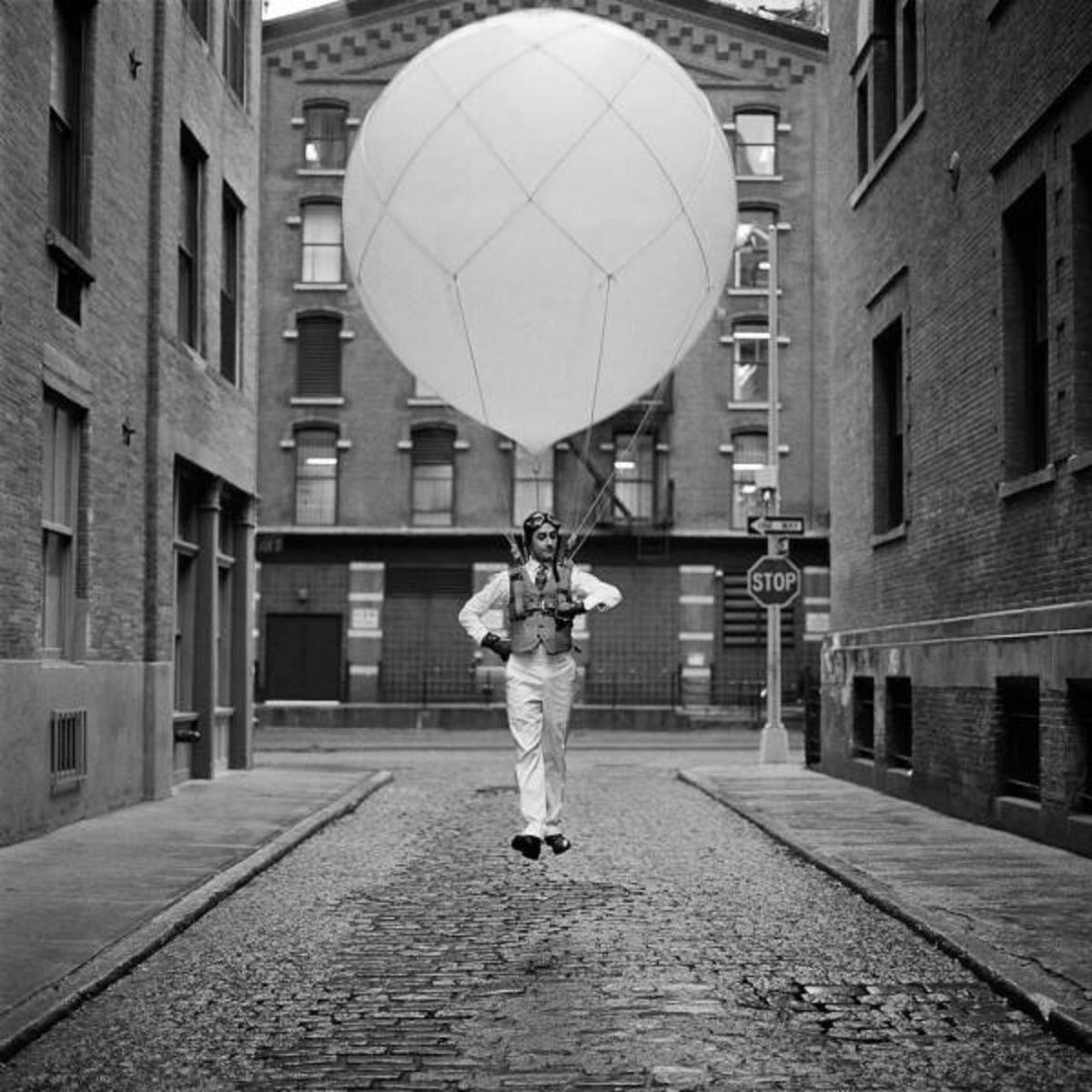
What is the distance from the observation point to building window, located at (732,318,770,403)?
43500 mm

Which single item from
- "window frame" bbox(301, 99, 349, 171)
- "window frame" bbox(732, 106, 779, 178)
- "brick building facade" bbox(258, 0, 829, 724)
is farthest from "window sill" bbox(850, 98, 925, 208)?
"window frame" bbox(301, 99, 349, 171)

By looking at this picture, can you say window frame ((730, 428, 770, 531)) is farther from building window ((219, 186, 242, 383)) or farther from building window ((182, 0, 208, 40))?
building window ((182, 0, 208, 40))

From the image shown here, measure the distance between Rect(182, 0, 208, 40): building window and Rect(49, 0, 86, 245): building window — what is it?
14.2 ft

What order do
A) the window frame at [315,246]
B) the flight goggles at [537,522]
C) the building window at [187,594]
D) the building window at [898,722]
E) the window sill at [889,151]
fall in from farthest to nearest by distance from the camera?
the window frame at [315,246]
the building window at [187,594]
the building window at [898,722]
the window sill at [889,151]
the flight goggles at [537,522]

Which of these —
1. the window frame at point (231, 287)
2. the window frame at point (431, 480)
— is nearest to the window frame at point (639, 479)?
the window frame at point (431, 480)

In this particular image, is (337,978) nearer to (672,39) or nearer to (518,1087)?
(518,1087)

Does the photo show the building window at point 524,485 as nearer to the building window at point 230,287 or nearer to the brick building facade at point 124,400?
the brick building facade at point 124,400

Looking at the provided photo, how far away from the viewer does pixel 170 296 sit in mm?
17547

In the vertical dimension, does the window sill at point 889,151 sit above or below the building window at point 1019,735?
above

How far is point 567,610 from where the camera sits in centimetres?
1073

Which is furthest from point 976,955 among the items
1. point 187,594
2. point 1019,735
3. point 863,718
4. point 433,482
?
point 433,482

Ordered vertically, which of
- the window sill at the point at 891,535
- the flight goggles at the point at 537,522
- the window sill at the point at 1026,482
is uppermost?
the window sill at the point at 1026,482

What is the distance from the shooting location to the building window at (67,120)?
14.4m

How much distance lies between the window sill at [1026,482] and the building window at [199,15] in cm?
1042
